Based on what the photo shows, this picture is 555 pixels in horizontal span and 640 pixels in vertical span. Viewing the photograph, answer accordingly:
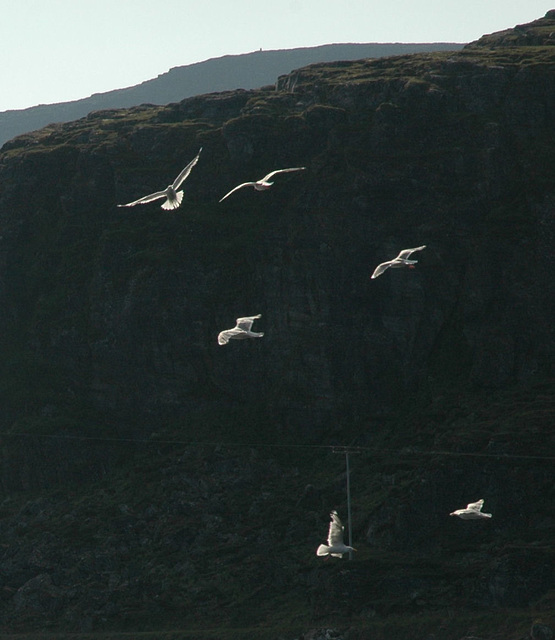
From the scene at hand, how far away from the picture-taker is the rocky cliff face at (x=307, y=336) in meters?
104

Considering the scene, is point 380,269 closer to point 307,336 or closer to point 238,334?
point 238,334

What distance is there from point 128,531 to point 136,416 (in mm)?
22620

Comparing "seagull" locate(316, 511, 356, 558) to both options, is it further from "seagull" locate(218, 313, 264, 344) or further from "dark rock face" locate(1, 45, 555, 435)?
"dark rock face" locate(1, 45, 555, 435)

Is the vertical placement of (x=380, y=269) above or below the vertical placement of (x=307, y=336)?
above

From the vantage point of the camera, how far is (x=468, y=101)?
466ft

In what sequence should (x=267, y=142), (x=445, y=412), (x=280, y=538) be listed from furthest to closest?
(x=267, y=142), (x=445, y=412), (x=280, y=538)

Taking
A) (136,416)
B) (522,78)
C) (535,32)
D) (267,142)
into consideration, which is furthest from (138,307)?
(535,32)

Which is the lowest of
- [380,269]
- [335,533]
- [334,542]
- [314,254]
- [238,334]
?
[334,542]

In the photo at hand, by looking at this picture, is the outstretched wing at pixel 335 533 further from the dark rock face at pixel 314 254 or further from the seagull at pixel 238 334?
the dark rock face at pixel 314 254

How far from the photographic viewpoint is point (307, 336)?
12888 cm

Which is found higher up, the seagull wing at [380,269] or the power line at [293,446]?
the seagull wing at [380,269]

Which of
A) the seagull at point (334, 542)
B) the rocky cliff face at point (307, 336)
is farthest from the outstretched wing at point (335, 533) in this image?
the rocky cliff face at point (307, 336)

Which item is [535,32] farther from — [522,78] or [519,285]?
[519,285]

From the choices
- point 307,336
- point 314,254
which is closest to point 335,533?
point 307,336
